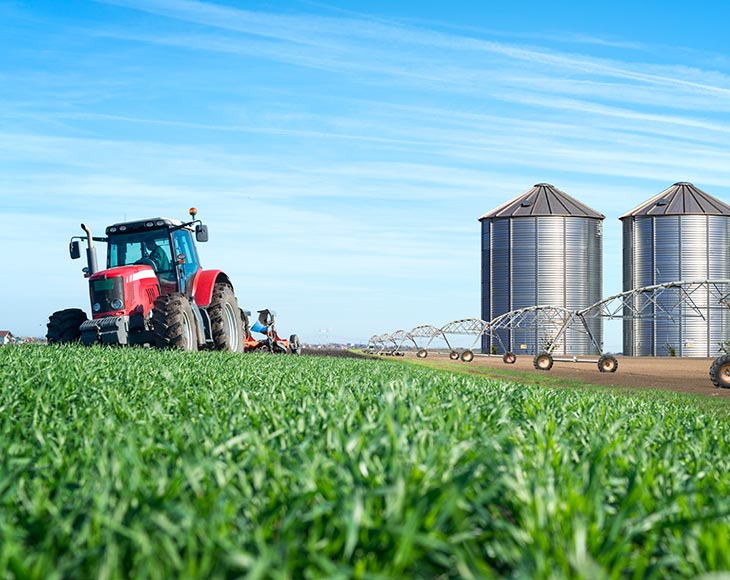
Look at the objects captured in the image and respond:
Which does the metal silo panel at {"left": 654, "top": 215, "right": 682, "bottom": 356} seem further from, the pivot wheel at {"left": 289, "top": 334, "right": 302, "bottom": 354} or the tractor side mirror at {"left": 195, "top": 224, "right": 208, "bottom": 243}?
→ the tractor side mirror at {"left": 195, "top": 224, "right": 208, "bottom": 243}

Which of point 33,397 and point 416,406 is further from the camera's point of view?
point 33,397

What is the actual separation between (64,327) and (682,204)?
5789cm

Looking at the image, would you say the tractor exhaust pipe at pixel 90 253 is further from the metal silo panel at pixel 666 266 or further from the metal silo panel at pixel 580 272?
the metal silo panel at pixel 666 266

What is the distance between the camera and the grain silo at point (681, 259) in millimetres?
64000

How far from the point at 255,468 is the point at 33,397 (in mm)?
3405

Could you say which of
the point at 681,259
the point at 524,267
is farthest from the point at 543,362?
the point at 681,259

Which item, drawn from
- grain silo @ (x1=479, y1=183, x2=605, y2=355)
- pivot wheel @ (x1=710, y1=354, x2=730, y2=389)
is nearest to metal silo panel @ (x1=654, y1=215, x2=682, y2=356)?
grain silo @ (x1=479, y1=183, x2=605, y2=355)

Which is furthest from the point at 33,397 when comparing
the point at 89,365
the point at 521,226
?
the point at 521,226

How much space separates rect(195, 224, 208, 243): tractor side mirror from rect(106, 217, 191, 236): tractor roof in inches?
20.3

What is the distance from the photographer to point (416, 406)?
175 inches

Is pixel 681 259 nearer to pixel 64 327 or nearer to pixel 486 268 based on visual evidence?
pixel 486 268

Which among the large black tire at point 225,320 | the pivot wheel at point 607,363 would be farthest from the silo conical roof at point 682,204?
the large black tire at point 225,320

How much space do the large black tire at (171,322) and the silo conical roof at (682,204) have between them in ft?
185

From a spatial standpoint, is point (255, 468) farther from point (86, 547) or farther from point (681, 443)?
point (681, 443)
